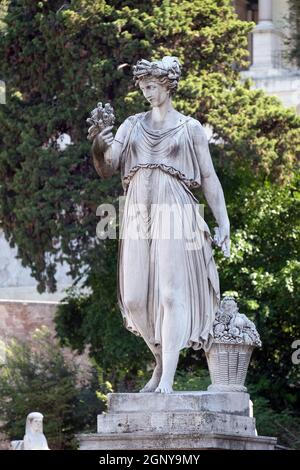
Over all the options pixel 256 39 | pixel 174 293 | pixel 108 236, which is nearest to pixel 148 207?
pixel 174 293

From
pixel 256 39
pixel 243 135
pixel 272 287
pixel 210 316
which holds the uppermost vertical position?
pixel 256 39

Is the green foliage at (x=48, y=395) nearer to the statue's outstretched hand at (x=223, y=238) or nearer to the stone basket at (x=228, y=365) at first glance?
the stone basket at (x=228, y=365)

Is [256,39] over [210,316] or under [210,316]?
over

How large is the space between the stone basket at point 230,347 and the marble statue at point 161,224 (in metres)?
0.97

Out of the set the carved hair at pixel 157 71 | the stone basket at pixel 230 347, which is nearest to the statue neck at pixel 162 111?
the carved hair at pixel 157 71

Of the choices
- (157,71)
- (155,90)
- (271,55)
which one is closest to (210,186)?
(155,90)

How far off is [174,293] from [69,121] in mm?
19790

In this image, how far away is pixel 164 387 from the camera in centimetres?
1586

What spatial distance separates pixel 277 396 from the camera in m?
35.0

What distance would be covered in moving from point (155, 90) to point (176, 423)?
2906mm

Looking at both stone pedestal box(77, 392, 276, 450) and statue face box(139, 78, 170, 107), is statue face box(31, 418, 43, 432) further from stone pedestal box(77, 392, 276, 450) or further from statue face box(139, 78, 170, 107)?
statue face box(139, 78, 170, 107)

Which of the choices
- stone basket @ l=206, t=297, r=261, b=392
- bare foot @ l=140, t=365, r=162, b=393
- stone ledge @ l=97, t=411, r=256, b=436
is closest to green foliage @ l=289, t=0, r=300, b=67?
stone basket @ l=206, t=297, r=261, b=392

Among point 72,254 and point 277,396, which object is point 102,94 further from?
point 277,396
